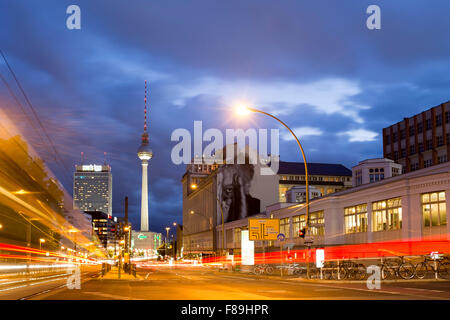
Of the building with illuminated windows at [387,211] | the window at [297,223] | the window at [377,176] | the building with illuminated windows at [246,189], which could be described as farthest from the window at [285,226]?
the window at [377,176]

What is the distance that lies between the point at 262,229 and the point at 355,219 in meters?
9.64

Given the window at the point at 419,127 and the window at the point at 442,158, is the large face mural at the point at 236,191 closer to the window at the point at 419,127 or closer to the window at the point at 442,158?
the window at the point at 419,127

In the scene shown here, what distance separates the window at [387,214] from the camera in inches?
1865

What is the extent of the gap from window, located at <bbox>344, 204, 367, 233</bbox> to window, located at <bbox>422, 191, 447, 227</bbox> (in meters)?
10.2

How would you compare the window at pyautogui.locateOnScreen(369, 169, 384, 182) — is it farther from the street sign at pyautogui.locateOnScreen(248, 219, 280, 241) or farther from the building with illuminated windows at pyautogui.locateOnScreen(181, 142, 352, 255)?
the street sign at pyautogui.locateOnScreen(248, 219, 280, 241)

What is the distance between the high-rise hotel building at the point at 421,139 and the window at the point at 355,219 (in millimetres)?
40614

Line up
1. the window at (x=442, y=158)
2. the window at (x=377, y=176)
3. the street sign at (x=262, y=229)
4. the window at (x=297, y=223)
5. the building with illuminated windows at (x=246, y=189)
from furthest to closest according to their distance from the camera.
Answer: the building with illuminated windows at (x=246, y=189), the window at (x=377, y=176), the window at (x=442, y=158), the window at (x=297, y=223), the street sign at (x=262, y=229)

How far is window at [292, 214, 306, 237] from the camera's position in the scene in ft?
223

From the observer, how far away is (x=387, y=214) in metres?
49.3

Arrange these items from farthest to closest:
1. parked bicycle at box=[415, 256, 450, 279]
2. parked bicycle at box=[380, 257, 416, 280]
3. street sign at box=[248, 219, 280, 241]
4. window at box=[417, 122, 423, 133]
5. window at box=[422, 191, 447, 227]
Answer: window at box=[417, 122, 423, 133] → street sign at box=[248, 219, 280, 241] → window at box=[422, 191, 447, 227] → parked bicycle at box=[415, 256, 450, 279] → parked bicycle at box=[380, 257, 416, 280]

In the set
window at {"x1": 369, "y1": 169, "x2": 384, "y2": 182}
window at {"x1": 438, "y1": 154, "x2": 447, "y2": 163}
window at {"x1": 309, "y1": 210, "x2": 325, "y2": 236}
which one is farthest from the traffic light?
window at {"x1": 438, "y1": 154, "x2": 447, "y2": 163}

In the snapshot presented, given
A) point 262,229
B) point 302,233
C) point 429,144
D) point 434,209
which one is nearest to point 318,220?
→ point 262,229

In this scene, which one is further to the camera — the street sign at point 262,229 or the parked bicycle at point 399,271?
the street sign at point 262,229
